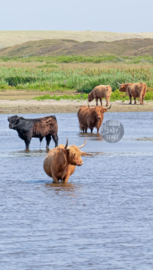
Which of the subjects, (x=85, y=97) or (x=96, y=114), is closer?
(x=96, y=114)

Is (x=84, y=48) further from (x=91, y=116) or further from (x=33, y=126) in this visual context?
(x=33, y=126)

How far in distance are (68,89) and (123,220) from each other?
28.5 metres

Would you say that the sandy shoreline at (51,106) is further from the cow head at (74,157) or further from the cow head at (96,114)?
the cow head at (74,157)

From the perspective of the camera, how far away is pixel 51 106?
91.5ft

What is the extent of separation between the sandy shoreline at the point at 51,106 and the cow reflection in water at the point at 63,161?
16.7 meters

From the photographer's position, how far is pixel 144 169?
1122 cm

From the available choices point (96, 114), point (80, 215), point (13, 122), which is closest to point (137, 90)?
point (96, 114)

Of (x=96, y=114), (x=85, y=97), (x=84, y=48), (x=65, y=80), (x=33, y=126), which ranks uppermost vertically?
(x=84, y=48)

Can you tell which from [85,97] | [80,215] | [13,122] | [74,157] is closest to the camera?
[80,215]

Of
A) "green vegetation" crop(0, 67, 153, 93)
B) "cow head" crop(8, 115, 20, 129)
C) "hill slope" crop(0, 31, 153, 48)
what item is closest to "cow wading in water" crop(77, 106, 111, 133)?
"cow head" crop(8, 115, 20, 129)

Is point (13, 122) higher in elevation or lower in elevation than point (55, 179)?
higher

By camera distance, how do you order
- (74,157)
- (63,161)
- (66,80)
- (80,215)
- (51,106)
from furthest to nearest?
(66,80) → (51,106) → (63,161) → (74,157) → (80,215)

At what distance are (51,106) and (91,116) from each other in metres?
9.85

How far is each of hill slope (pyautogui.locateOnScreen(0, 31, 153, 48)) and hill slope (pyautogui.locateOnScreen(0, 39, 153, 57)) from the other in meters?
26.8
